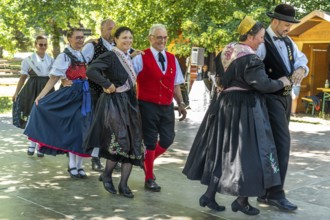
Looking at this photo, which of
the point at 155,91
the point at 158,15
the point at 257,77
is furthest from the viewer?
the point at 158,15

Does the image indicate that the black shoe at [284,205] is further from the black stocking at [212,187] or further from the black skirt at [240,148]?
the black stocking at [212,187]

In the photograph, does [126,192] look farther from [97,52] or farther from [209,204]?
[97,52]

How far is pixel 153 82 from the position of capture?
5.49 m

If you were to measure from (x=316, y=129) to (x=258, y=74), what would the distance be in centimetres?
797

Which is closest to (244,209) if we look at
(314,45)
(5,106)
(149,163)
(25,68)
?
(149,163)

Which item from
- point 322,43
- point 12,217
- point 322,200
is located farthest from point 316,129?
point 12,217

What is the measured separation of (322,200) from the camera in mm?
5500

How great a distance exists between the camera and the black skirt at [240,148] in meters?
4.45

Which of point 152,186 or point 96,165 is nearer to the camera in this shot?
point 152,186

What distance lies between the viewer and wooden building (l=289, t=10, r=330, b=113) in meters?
14.5

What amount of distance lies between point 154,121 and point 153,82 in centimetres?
41

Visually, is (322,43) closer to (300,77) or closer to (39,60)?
(39,60)

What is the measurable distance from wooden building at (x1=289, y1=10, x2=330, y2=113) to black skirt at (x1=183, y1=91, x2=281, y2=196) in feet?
33.0

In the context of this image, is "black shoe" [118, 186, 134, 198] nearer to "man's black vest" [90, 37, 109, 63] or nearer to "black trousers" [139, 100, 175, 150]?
"black trousers" [139, 100, 175, 150]
